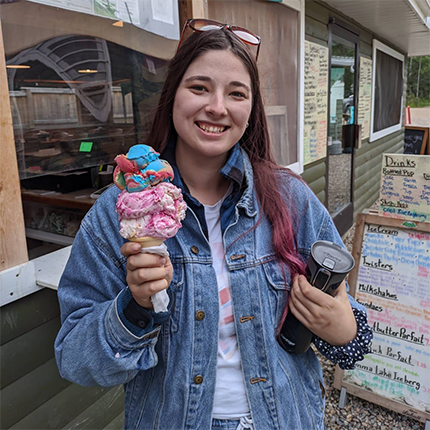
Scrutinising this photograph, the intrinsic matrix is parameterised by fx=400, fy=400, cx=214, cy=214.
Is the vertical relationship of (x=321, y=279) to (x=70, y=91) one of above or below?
below

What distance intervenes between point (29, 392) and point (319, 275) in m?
1.53

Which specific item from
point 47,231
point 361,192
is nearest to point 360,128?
point 361,192

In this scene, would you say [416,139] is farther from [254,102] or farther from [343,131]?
[343,131]

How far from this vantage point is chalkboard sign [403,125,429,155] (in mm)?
3363

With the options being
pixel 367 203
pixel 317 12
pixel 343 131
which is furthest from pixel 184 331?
pixel 367 203

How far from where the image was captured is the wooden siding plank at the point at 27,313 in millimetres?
1758

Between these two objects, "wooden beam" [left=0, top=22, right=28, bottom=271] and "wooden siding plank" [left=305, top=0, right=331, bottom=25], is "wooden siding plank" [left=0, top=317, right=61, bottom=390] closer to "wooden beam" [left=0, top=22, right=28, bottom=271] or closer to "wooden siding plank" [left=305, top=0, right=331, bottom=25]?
"wooden beam" [left=0, top=22, right=28, bottom=271]

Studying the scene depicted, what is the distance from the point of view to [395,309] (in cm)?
278

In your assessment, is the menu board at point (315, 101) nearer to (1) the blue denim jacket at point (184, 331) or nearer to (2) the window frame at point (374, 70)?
(2) the window frame at point (374, 70)

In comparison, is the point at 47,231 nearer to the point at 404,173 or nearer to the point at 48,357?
the point at 48,357

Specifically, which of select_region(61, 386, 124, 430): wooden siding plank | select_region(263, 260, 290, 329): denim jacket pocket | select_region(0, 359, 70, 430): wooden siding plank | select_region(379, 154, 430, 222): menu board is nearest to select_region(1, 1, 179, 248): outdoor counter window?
select_region(0, 359, 70, 430): wooden siding plank

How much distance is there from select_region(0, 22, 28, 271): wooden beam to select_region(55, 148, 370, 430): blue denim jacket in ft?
2.21

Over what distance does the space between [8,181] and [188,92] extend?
909 mm

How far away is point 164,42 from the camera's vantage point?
246 centimetres
